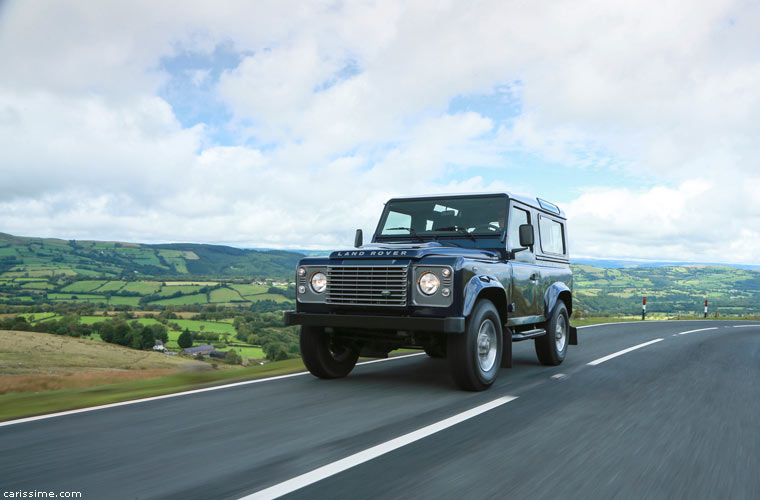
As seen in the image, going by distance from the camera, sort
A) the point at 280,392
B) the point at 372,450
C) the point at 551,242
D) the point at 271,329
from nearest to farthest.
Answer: the point at 372,450 → the point at 280,392 → the point at 551,242 → the point at 271,329

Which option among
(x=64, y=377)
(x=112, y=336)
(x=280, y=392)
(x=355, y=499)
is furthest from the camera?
(x=112, y=336)

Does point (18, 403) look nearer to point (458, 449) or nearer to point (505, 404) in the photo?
point (458, 449)

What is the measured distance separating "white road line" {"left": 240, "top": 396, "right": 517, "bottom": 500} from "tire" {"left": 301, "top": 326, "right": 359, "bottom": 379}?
227 cm

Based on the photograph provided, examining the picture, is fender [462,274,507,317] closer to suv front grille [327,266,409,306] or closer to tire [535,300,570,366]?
suv front grille [327,266,409,306]

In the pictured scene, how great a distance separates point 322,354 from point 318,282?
0.93 metres

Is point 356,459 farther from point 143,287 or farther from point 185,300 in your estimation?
point 143,287

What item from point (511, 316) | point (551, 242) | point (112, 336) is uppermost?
point (551, 242)

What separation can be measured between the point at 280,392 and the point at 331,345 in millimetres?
1169

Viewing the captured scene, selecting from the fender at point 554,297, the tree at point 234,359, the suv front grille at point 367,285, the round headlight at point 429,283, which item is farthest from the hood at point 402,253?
the tree at point 234,359

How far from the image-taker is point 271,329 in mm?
19750

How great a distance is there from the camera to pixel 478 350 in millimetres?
6020

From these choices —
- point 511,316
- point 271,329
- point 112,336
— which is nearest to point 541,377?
point 511,316

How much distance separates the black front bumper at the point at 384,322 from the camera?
5.51 meters

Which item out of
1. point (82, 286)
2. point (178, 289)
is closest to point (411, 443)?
point (178, 289)
